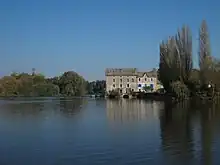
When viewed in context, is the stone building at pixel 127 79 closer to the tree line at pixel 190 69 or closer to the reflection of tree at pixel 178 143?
the tree line at pixel 190 69

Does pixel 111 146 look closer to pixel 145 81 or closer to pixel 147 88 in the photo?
pixel 147 88

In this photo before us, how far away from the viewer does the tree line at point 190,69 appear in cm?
5759

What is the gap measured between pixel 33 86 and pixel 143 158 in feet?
359

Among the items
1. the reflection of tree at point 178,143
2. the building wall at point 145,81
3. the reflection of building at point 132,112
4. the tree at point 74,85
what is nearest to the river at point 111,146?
the reflection of tree at point 178,143

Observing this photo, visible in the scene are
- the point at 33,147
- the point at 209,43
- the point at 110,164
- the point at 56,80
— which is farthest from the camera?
the point at 56,80

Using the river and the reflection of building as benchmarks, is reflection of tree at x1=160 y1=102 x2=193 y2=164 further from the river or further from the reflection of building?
the reflection of building

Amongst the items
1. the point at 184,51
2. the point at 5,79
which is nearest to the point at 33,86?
the point at 5,79

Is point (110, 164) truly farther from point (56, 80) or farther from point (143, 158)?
point (56, 80)

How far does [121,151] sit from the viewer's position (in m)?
13.1

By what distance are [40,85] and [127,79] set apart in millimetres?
29665

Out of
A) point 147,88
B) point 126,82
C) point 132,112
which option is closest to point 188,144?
point 132,112

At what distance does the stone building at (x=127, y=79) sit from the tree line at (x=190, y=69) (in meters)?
53.6

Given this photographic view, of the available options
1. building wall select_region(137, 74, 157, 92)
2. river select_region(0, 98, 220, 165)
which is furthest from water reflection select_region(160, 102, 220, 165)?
building wall select_region(137, 74, 157, 92)

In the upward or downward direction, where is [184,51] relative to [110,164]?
upward
